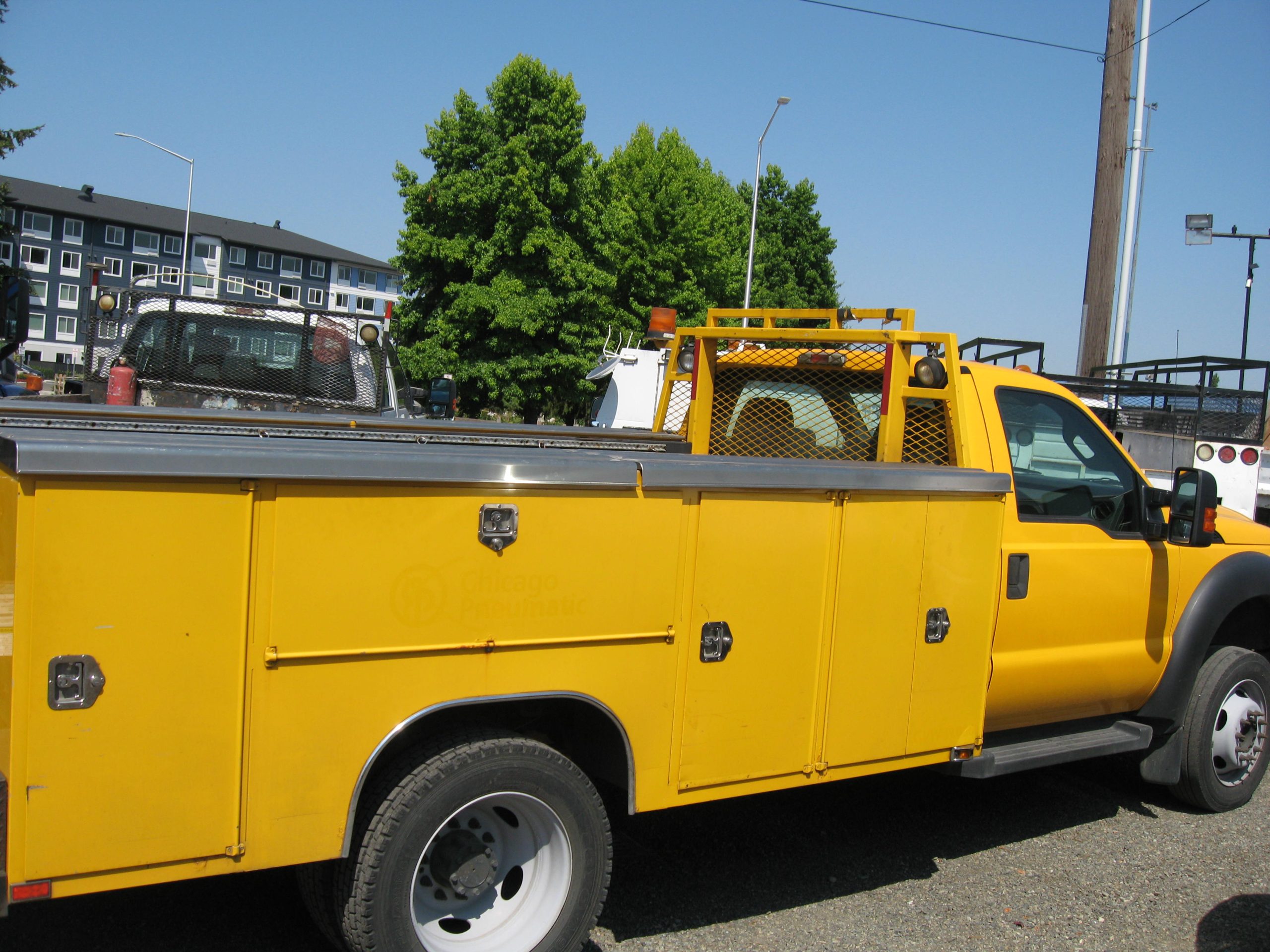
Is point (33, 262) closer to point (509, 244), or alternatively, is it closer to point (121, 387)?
point (509, 244)

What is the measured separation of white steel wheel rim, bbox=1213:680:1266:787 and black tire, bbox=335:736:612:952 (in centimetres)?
380

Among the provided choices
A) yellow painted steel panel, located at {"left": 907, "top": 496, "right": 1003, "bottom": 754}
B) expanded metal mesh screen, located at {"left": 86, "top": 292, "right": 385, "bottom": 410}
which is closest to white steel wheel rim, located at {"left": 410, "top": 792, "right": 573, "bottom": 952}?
yellow painted steel panel, located at {"left": 907, "top": 496, "right": 1003, "bottom": 754}

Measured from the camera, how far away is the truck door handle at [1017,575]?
4.45m

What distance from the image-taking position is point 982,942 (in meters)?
4.05

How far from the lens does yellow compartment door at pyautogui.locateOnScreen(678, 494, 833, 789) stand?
139 inches

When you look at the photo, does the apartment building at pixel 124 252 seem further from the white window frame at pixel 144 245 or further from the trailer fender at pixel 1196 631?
the trailer fender at pixel 1196 631

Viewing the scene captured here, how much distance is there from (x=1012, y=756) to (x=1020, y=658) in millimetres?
419

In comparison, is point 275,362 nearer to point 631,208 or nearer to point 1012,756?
point 1012,756

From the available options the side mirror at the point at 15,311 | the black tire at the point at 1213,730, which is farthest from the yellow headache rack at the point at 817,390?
the side mirror at the point at 15,311

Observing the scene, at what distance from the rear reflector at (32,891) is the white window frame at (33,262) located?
291 ft

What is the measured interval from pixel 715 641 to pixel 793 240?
49.8 metres

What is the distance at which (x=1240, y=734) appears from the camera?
562 centimetres

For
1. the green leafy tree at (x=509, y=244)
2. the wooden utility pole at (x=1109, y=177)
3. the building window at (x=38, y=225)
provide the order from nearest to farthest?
the wooden utility pole at (x=1109, y=177) → the green leafy tree at (x=509, y=244) → the building window at (x=38, y=225)

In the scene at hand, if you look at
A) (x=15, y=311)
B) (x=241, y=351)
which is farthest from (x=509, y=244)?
(x=15, y=311)
